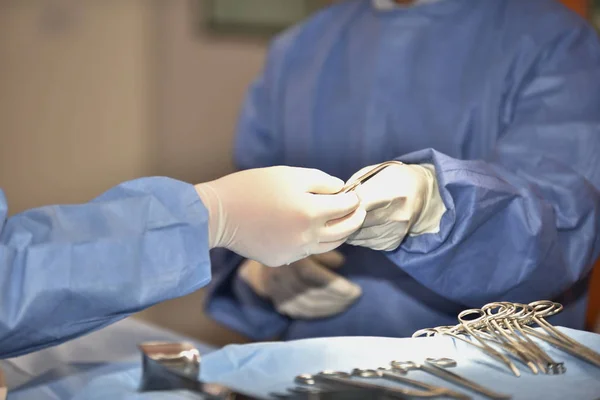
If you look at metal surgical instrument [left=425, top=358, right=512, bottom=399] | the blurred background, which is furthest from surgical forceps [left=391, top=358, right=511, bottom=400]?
the blurred background

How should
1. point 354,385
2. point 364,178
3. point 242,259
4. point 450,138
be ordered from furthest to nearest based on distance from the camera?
1. point 242,259
2. point 450,138
3. point 364,178
4. point 354,385

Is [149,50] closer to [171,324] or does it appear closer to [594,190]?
[171,324]

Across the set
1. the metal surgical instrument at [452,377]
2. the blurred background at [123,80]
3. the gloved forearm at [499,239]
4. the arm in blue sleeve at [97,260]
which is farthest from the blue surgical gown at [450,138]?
the blurred background at [123,80]

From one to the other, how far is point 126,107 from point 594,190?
142cm

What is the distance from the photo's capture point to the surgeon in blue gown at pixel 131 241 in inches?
23.9

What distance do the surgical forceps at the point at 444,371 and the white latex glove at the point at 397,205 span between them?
157 mm

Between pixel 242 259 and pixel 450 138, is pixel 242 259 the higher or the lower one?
the lower one

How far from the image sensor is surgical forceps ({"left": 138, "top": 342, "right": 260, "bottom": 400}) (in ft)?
2.14

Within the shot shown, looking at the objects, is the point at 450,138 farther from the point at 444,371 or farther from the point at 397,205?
the point at 444,371

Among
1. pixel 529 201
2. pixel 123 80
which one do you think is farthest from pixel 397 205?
pixel 123 80

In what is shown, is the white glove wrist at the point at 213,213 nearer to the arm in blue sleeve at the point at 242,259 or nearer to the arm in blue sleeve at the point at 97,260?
the arm in blue sleeve at the point at 97,260

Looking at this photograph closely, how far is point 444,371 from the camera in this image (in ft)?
2.13

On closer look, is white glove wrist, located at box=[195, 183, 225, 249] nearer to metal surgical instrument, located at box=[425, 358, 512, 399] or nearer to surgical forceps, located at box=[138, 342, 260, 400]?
surgical forceps, located at box=[138, 342, 260, 400]

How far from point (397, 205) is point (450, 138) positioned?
0.30 metres
